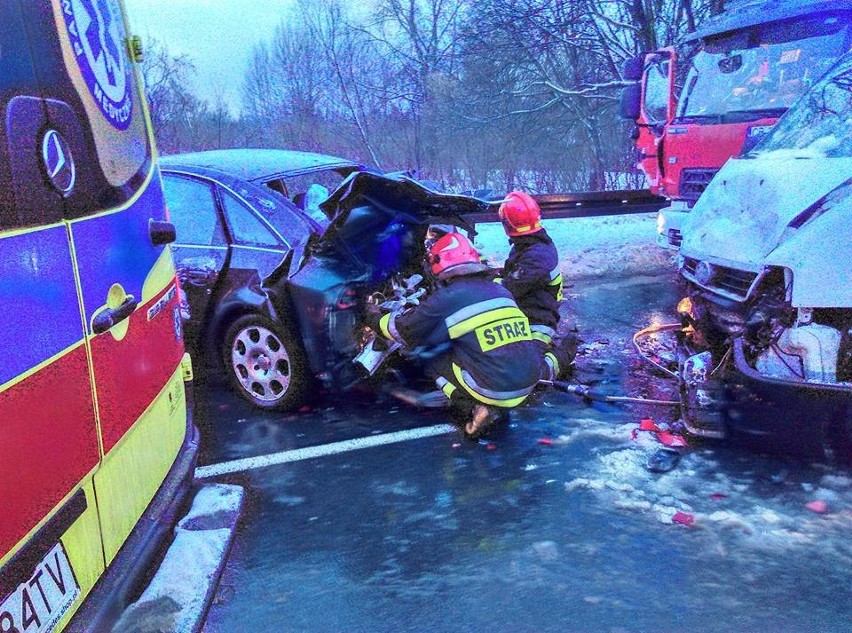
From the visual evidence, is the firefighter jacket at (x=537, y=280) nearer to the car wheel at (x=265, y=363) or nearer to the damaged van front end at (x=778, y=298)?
the damaged van front end at (x=778, y=298)

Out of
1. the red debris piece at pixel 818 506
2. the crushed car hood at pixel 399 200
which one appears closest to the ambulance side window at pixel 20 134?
the crushed car hood at pixel 399 200

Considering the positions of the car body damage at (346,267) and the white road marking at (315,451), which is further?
the car body damage at (346,267)

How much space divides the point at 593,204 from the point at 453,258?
781 centimetres

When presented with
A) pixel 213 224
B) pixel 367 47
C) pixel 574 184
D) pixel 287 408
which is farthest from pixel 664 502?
pixel 367 47

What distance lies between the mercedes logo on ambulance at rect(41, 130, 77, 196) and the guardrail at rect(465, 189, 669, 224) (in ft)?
30.2

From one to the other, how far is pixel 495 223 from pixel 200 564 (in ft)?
31.3

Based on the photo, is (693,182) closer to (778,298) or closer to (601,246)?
(601,246)

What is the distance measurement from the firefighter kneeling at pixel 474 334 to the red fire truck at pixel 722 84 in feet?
13.8

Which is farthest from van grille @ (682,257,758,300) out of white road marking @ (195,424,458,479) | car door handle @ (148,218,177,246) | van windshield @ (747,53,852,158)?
car door handle @ (148,218,177,246)

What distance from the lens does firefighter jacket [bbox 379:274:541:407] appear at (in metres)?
4.14

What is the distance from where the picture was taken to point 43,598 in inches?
66.9

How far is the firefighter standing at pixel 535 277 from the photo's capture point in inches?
201

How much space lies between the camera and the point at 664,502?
344cm

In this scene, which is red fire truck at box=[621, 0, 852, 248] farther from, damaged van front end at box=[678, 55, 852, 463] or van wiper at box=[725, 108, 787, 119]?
damaged van front end at box=[678, 55, 852, 463]
